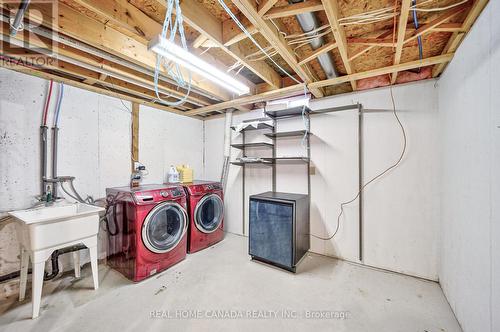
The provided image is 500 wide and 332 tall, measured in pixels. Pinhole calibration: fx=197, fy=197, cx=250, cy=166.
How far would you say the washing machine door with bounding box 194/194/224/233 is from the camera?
9.43 ft

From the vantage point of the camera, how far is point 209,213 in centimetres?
319

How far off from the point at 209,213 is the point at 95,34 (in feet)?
8.21

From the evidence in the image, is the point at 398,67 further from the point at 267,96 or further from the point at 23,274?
the point at 23,274

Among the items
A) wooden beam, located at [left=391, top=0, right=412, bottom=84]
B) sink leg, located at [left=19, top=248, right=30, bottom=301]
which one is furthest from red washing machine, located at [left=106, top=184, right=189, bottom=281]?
wooden beam, located at [left=391, top=0, right=412, bottom=84]

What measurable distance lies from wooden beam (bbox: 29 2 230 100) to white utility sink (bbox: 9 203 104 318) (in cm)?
150

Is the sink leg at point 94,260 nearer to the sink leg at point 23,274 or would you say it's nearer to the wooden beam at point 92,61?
the sink leg at point 23,274

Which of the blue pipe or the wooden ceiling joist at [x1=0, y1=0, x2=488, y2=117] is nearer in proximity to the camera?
the wooden ceiling joist at [x1=0, y1=0, x2=488, y2=117]

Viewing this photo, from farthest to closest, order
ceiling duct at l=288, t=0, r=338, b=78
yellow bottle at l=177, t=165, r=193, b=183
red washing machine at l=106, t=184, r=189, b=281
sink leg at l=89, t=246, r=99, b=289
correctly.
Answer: yellow bottle at l=177, t=165, r=193, b=183, red washing machine at l=106, t=184, r=189, b=281, sink leg at l=89, t=246, r=99, b=289, ceiling duct at l=288, t=0, r=338, b=78

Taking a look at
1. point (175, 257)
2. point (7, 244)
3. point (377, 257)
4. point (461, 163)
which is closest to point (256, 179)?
point (175, 257)

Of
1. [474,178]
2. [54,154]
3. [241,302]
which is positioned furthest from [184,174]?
[474,178]

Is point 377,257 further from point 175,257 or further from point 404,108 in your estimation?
point 175,257

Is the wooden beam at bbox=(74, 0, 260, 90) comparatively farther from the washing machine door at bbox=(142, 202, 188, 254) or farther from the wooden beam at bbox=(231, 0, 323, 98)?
the washing machine door at bbox=(142, 202, 188, 254)

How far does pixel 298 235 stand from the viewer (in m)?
2.40

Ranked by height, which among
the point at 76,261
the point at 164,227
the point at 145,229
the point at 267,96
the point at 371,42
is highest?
the point at 371,42
